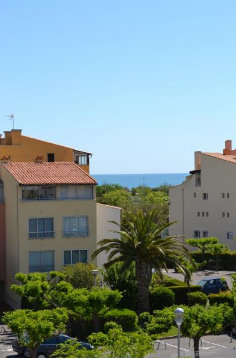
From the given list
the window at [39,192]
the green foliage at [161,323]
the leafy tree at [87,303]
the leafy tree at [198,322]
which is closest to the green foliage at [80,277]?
the window at [39,192]

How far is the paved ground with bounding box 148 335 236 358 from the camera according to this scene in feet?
111

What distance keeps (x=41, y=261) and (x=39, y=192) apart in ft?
16.6

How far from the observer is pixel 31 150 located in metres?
58.2

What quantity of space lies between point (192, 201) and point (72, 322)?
121ft

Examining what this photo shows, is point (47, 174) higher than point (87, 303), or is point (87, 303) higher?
point (47, 174)

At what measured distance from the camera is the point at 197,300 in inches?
1741

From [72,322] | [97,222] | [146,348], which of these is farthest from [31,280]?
[146,348]

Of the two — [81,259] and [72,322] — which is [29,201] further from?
[72,322]

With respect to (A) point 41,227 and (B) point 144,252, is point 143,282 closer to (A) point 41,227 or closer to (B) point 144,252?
(B) point 144,252

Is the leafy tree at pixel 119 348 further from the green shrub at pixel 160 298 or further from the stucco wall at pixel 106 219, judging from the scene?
the stucco wall at pixel 106 219

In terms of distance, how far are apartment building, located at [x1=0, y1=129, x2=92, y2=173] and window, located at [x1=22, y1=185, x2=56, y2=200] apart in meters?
8.81

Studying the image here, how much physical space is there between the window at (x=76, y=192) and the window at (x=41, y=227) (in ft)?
7.10

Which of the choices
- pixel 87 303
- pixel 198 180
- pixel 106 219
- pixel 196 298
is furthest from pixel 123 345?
pixel 198 180

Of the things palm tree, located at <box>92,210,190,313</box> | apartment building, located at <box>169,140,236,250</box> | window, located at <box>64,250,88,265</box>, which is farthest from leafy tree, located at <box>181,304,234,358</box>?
apartment building, located at <box>169,140,236,250</box>
